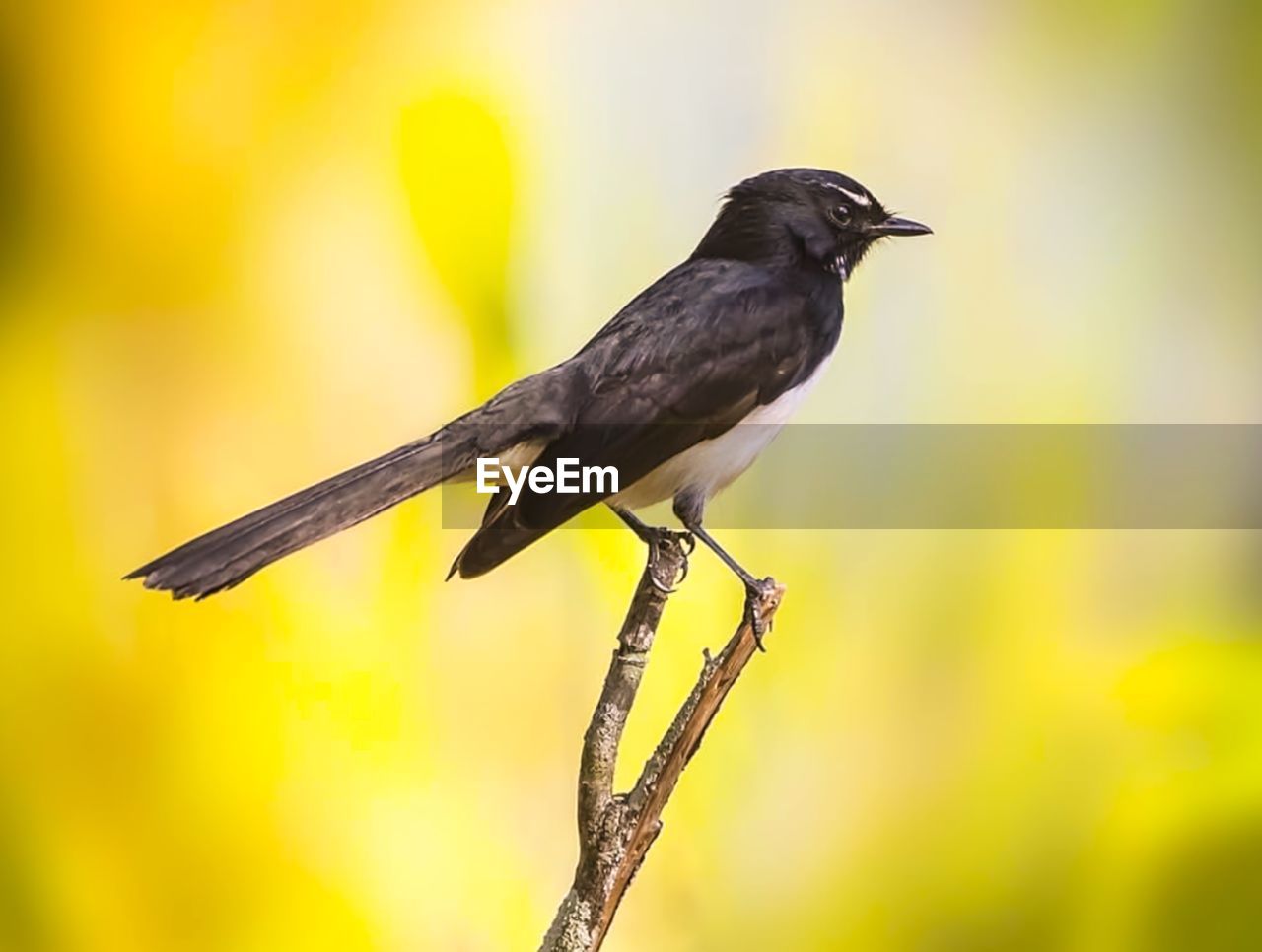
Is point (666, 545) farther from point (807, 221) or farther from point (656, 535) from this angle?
point (807, 221)

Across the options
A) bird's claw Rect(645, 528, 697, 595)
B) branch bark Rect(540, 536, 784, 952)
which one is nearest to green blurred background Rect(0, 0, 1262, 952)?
bird's claw Rect(645, 528, 697, 595)

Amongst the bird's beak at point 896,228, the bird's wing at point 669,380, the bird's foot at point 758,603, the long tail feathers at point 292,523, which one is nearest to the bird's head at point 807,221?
the bird's beak at point 896,228

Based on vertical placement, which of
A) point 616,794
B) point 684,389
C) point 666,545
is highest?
point 684,389

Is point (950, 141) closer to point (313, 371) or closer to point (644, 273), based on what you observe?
point (644, 273)

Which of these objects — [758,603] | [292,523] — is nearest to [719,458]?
[758,603]

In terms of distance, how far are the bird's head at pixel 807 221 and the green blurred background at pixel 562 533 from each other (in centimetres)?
17

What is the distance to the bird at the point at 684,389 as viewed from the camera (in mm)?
1874

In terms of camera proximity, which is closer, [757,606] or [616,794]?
[616,794]

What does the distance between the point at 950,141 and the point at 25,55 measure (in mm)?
1602

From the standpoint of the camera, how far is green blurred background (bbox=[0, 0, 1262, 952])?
216 cm

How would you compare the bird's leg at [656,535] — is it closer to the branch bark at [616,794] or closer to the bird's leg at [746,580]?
the bird's leg at [746,580]

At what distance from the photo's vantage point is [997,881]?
2.25m

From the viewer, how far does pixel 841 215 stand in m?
2.13

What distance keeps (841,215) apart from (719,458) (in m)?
0.47
